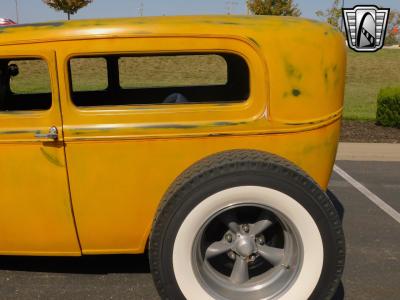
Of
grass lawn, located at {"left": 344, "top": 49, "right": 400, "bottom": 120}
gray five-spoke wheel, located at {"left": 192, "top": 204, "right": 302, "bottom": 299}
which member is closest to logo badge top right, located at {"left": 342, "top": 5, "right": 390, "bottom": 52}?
grass lawn, located at {"left": 344, "top": 49, "right": 400, "bottom": 120}

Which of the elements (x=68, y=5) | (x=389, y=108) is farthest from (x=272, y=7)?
(x=389, y=108)

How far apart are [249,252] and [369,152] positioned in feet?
16.0

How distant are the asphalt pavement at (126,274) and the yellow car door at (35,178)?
0.39 m

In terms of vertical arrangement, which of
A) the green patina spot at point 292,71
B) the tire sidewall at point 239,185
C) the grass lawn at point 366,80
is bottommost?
the grass lawn at point 366,80

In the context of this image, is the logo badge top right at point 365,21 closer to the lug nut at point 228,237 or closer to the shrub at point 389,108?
the shrub at point 389,108

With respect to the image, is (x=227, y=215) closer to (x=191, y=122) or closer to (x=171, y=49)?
(x=191, y=122)

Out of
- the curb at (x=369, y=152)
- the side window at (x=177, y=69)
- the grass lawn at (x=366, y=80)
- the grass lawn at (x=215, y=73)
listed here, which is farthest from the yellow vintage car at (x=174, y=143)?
the side window at (x=177, y=69)

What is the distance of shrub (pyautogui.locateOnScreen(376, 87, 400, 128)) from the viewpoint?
8.39m

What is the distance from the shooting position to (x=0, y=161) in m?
2.58

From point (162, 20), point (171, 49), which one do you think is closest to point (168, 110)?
point (171, 49)

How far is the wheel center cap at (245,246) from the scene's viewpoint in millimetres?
2568

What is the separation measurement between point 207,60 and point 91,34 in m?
17.8

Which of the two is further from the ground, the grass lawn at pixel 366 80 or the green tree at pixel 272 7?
the green tree at pixel 272 7

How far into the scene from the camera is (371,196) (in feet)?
16.1
